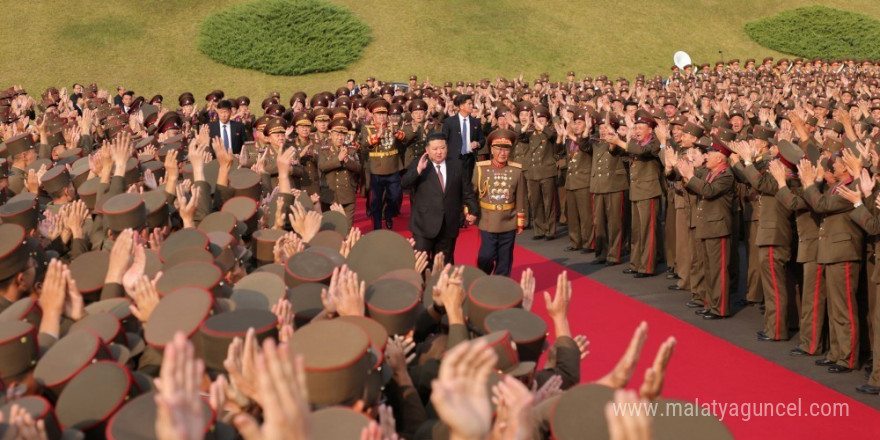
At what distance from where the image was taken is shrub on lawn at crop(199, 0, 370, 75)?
37.2 metres

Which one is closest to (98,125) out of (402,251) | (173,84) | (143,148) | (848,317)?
(143,148)

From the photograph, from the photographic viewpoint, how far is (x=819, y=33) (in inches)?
1845

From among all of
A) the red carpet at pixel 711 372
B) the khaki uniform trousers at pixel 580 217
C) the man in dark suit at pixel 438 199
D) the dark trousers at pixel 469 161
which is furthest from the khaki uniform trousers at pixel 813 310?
the dark trousers at pixel 469 161

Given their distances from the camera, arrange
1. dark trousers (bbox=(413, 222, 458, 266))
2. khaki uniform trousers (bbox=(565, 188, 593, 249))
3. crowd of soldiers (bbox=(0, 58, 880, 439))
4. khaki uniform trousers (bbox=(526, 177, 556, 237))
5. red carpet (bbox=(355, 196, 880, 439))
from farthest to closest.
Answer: khaki uniform trousers (bbox=(526, 177, 556, 237)) < khaki uniform trousers (bbox=(565, 188, 593, 249)) < dark trousers (bbox=(413, 222, 458, 266)) < red carpet (bbox=(355, 196, 880, 439)) < crowd of soldiers (bbox=(0, 58, 880, 439))

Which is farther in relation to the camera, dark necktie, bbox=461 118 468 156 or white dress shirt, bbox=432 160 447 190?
dark necktie, bbox=461 118 468 156

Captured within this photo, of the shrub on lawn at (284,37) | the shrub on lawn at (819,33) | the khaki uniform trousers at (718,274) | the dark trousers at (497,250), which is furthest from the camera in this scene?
the shrub on lawn at (819,33)

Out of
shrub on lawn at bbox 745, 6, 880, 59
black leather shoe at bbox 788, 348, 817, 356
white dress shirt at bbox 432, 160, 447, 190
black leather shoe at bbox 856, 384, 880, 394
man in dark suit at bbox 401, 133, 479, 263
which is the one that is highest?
shrub on lawn at bbox 745, 6, 880, 59

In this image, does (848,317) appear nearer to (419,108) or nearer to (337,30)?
(419,108)

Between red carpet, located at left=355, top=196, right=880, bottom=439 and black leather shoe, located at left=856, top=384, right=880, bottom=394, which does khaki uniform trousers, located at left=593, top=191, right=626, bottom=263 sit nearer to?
red carpet, located at left=355, top=196, right=880, bottom=439

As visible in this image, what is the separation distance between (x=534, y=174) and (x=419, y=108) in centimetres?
257

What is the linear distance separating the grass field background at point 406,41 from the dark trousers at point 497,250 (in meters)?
28.2

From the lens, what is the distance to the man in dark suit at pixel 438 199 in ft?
27.3

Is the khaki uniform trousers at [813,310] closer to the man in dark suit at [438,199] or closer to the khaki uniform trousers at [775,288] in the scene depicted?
the khaki uniform trousers at [775,288]

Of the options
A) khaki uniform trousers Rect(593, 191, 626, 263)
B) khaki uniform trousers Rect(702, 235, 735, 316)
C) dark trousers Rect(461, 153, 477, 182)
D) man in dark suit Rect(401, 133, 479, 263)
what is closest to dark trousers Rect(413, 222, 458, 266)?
man in dark suit Rect(401, 133, 479, 263)
